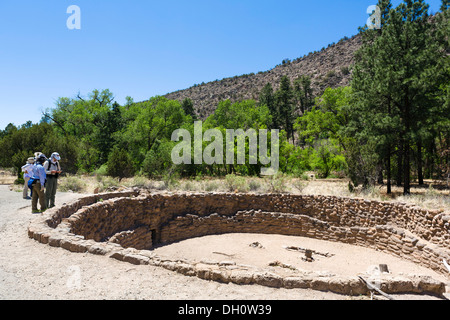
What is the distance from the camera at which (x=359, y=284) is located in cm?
498

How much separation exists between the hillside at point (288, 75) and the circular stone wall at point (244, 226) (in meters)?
52.5

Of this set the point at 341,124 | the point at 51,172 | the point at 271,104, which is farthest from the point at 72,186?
the point at 271,104

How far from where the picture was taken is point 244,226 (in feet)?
47.2

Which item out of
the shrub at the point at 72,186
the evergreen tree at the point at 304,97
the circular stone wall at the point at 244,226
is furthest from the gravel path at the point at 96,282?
the evergreen tree at the point at 304,97

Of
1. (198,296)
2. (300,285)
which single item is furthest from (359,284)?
(198,296)

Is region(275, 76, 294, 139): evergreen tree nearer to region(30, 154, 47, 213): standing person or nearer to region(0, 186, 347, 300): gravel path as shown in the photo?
region(30, 154, 47, 213): standing person

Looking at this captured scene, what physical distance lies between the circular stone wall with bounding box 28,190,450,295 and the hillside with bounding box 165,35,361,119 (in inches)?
2068

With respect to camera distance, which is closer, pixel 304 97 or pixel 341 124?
pixel 341 124

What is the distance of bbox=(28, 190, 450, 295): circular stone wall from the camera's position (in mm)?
5234

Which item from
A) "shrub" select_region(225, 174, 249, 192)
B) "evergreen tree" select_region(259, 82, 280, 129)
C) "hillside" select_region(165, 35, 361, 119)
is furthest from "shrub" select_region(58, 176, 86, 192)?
"hillside" select_region(165, 35, 361, 119)

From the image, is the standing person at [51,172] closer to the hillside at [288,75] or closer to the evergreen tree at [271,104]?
the evergreen tree at [271,104]

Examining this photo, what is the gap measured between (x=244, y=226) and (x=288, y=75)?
2768 inches

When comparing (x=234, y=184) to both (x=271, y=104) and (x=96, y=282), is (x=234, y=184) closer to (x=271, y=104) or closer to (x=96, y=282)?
(x=96, y=282)

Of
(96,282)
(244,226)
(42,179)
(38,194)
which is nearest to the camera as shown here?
(96,282)
